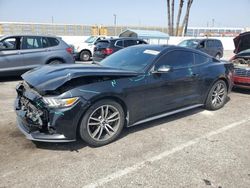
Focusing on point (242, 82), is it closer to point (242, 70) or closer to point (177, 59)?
point (242, 70)

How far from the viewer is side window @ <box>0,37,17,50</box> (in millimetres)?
8238

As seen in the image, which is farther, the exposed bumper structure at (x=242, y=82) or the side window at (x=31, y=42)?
the side window at (x=31, y=42)

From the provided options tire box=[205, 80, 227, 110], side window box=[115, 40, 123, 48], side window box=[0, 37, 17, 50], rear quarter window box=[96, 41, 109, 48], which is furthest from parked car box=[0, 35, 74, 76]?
tire box=[205, 80, 227, 110]

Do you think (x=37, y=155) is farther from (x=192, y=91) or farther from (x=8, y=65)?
(x=8, y=65)

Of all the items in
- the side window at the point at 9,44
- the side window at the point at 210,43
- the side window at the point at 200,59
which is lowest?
the side window at the point at 200,59

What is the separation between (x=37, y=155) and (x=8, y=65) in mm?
5827

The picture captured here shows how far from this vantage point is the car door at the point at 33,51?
848 centimetres

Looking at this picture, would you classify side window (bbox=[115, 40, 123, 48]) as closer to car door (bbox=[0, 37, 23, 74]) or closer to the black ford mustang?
car door (bbox=[0, 37, 23, 74])

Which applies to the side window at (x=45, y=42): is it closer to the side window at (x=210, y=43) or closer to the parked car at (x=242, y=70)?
the parked car at (x=242, y=70)

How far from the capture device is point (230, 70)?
600 centimetres

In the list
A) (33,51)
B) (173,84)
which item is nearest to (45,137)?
(173,84)

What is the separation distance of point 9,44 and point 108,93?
6198 millimetres

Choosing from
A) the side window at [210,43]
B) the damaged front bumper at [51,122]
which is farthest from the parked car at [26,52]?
the side window at [210,43]

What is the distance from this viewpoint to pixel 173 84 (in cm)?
452
